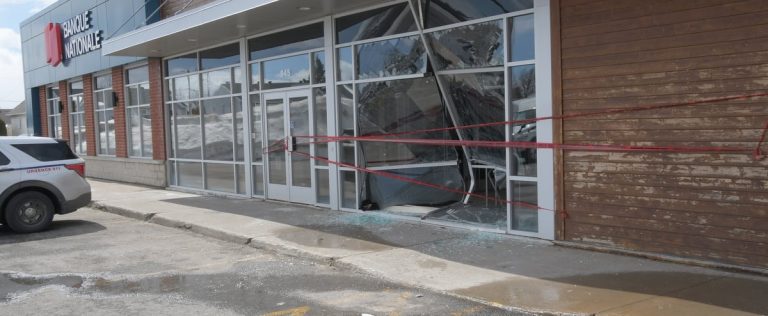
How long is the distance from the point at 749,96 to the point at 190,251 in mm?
6984

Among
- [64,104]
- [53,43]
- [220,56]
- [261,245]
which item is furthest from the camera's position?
[64,104]

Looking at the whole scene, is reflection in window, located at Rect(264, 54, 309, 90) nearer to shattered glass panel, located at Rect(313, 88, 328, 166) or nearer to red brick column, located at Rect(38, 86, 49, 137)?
shattered glass panel, located at Rect(313, 88, 328, 166)

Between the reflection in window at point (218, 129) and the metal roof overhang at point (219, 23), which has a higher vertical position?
the metal roof overhang at point (219, 23)

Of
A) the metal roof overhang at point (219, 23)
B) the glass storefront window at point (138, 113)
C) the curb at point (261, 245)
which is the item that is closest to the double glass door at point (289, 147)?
the metal roof overhang at point (219, 23)

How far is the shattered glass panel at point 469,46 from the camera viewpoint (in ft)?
29.2

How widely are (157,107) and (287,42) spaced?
5871 mm

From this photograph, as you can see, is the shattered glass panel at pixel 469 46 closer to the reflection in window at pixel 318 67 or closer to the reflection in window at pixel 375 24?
the reflection in window at pixel 375 24

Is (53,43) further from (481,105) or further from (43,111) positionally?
(481,105)

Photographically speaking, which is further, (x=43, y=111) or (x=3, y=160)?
(x=43, y=111)

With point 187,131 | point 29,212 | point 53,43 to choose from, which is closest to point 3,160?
point 29,212

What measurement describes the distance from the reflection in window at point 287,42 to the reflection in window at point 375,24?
0.60 meters

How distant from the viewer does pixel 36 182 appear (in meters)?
10.5

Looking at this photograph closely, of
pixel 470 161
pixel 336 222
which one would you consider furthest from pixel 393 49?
pixel 336 222

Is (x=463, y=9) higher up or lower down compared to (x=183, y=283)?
higher up
